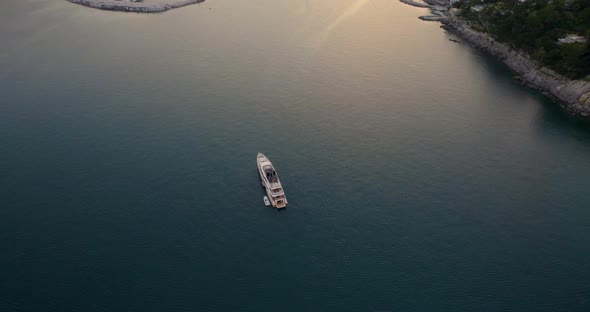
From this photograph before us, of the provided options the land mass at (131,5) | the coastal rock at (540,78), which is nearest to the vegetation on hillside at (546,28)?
the coastal rock at (540,78)

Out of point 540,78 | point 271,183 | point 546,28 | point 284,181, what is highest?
point 546,28

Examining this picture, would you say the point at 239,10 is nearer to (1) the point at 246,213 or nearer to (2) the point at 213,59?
(2) the point at 213,59

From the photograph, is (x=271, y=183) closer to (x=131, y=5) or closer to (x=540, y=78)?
(x=540, y=78)

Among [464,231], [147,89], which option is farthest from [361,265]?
[147,89]

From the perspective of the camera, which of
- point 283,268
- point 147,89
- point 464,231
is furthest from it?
point 147,89

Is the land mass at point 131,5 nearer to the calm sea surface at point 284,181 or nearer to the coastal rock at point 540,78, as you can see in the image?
the calm sea surface at point 284,181

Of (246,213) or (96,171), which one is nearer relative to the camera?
(246,213)

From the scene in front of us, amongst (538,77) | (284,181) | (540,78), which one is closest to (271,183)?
(284,181)

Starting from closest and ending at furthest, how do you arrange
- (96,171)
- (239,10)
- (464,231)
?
(464,231) < (96,171) < (239,10)
